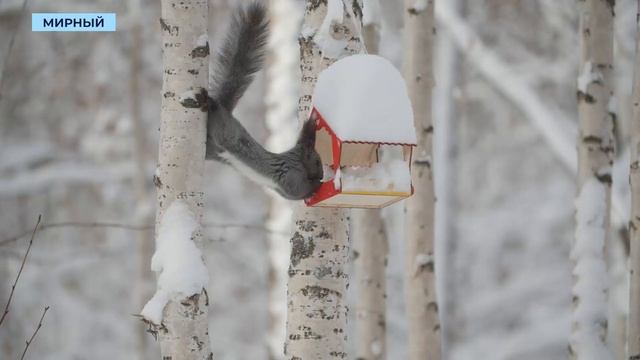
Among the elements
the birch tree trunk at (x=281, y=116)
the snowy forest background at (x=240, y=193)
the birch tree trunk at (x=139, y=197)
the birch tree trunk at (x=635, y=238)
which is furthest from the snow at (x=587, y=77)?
the snowy forest background at (x=240, y=193)

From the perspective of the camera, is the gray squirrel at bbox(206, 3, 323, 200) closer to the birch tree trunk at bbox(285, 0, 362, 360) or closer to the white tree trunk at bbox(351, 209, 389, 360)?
the birch tree trunk at bbox(285, 0, 362, 360)

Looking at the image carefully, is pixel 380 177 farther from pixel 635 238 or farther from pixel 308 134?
pixel 635 238

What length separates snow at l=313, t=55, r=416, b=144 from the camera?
95.3 inches

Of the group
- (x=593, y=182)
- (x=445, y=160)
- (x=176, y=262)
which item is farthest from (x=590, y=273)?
(x=445, y=160)

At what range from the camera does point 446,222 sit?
7.29 metres

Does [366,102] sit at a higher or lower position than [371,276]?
higher

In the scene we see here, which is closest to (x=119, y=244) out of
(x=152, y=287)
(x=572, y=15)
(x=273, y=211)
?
(x=152, y=287)

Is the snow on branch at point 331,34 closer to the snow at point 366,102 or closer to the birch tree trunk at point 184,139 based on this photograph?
the snow at point 366,102

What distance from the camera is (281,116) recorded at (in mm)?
5582

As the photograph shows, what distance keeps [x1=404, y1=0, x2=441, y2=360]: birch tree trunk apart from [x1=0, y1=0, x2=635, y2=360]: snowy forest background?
4307mm

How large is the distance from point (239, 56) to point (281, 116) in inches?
117

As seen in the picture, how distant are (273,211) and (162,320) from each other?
3468 mm

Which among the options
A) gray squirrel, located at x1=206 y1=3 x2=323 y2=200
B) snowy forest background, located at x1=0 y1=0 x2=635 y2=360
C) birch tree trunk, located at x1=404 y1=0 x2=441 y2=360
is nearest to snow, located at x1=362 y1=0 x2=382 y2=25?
birch tree trunk, located at x1=404 y1=0 x2=441 y2=360

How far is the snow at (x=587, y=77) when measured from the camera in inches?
Result: 155
